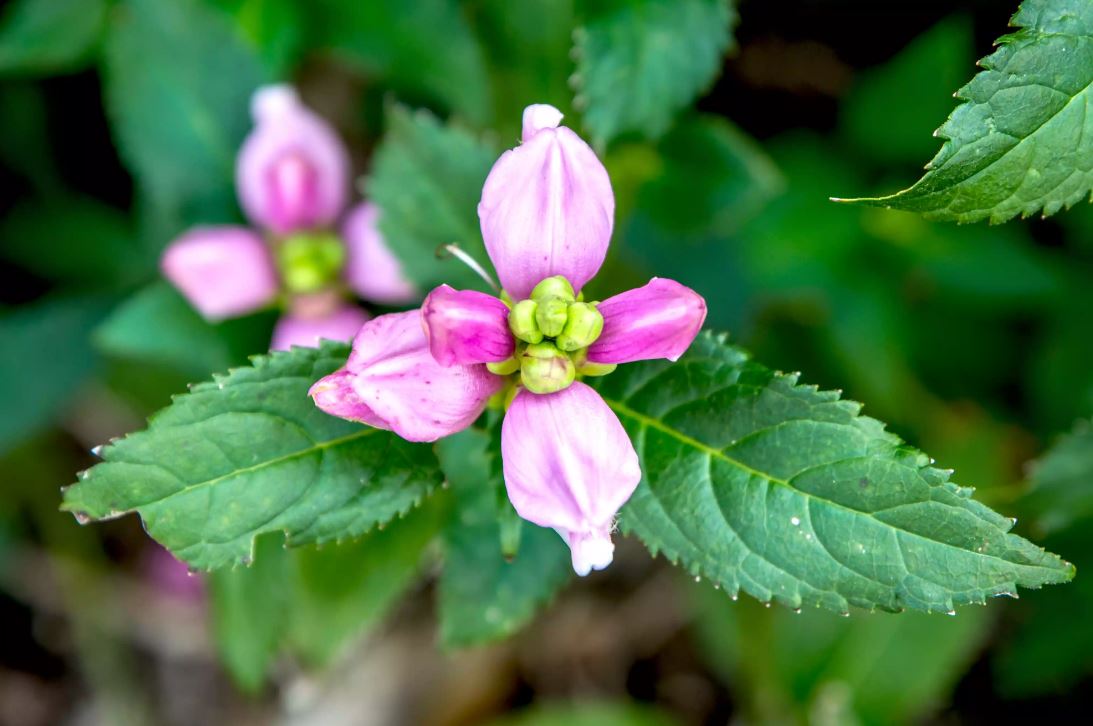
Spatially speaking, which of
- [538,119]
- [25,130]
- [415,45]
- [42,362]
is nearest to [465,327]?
[538,119]

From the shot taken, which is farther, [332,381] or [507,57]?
[507,57]

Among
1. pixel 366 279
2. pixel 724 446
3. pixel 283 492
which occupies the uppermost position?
pixel 724 446

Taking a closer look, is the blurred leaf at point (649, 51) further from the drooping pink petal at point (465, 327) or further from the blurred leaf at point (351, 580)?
the blurred leaf at point (351, 580)

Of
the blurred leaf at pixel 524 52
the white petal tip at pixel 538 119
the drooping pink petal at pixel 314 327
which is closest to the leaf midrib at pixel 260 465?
the white petal tip at pixel 538 119

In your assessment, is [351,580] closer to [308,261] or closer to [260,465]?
[308,261]

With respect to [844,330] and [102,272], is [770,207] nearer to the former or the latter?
[844,330]

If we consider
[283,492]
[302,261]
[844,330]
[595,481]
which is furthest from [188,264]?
[844,330]

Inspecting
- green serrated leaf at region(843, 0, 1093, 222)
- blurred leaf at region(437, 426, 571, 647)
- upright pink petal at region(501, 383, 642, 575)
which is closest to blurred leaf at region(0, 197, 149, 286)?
blurred leaf at region(437, 426, 571, 647)

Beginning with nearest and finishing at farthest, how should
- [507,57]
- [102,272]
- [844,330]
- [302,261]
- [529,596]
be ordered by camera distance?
[529,596] < [302,261] < [507,57] < [844,330] < [102,272]
